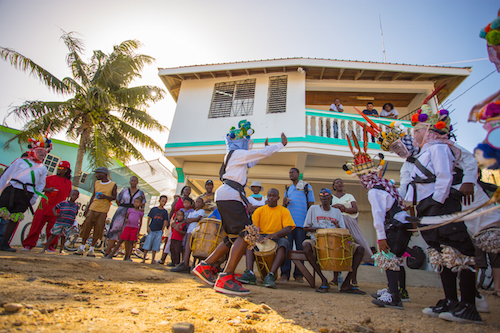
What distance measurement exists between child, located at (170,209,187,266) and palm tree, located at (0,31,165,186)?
7.42 metres

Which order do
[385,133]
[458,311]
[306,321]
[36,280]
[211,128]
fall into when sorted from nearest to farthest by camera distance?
[306,321], [458,311], [36,280], [385,133], [211,128]

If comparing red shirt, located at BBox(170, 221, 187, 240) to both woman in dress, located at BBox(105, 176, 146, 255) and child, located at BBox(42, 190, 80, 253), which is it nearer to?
woman in dress, located at BBox(105, 176, 146, 255)

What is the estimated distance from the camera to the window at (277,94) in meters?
9.30

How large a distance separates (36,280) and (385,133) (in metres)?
3.91

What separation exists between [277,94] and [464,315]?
324 inches

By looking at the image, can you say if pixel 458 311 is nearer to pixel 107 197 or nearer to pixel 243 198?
pixel 243 198

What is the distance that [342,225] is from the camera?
4.74 m

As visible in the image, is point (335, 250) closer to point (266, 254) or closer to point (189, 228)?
point (266, 254)

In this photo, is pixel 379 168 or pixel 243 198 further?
pixel 379 168

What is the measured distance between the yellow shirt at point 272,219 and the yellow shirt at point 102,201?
3.50m

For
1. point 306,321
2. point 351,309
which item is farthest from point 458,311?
point 306,321

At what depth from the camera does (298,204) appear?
5395mm

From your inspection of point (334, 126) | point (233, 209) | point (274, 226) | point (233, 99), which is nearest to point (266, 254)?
point (274, 226)

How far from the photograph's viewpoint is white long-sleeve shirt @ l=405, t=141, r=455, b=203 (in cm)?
234
